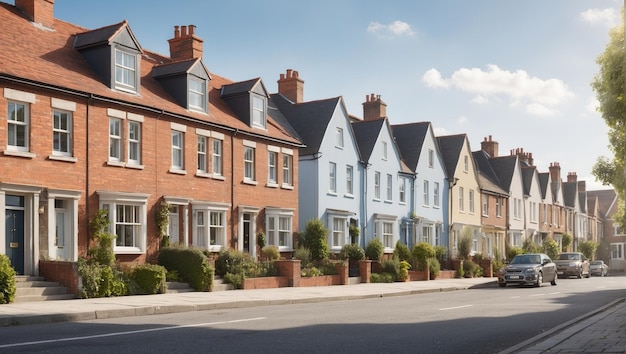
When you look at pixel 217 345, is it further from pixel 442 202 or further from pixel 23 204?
pixel 442 202

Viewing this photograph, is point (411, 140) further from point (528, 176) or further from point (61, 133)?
point (61, 133)

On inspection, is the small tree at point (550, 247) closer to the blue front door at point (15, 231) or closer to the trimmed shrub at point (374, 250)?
the trimmed shrub at point (374, 250)

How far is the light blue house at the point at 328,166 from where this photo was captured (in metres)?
37.8

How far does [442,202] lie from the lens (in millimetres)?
51125

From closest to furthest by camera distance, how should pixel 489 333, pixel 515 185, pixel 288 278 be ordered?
pixel 489 333 < pixel 288 278 < pixel 515 185

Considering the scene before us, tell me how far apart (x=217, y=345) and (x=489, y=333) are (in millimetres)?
5051

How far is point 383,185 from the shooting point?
4381 cm

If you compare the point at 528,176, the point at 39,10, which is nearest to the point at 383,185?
the point at 39,10

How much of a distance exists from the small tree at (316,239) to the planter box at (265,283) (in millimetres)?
5794

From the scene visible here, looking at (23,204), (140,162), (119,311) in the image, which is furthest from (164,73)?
(119,311)

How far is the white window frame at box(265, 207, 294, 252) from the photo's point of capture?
3372 cm

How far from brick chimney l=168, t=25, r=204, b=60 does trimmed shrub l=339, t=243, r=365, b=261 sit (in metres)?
12.4

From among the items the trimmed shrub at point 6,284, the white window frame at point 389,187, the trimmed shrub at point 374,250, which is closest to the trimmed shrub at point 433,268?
the trimmed shrub at point 374,250

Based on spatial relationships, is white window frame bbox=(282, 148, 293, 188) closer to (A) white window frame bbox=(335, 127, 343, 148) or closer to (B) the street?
(A) white window frame bbox=(335, 127, 343, 148)
